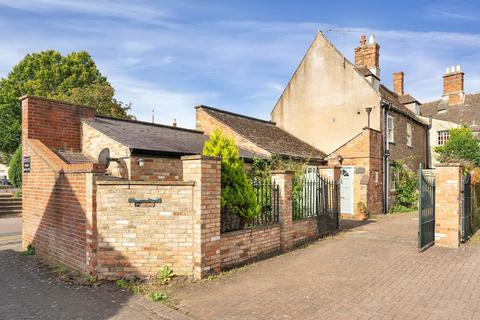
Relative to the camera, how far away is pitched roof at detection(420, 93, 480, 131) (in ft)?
89.5

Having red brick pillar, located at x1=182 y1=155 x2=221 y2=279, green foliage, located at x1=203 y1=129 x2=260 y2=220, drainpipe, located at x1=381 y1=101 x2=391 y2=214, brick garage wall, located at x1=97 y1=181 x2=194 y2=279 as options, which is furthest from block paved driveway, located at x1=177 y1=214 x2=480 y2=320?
drainpipe, located at x1=381 y1=101 x2=391 y2=214

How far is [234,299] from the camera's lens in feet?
18.9

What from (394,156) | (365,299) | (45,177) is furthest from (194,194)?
(394,156)

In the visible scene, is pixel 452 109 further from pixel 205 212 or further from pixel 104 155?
pixel 205 212

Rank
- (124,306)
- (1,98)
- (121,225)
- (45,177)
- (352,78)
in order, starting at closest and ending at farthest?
(124,306) < (121,225) < (45,177) < (352,78) < (1,98)

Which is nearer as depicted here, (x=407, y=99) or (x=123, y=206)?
(x=123, y=206)

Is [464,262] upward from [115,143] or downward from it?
downward

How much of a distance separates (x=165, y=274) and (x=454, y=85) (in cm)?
3183

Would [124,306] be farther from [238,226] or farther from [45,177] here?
[45,177]

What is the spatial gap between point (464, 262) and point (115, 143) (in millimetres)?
9274

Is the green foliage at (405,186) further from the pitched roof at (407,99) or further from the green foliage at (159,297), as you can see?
the green foliage at (159,297)

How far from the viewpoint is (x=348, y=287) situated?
6.32m

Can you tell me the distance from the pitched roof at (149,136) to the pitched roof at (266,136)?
1723 millimetres

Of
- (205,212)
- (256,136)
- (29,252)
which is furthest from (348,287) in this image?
(256,136)
